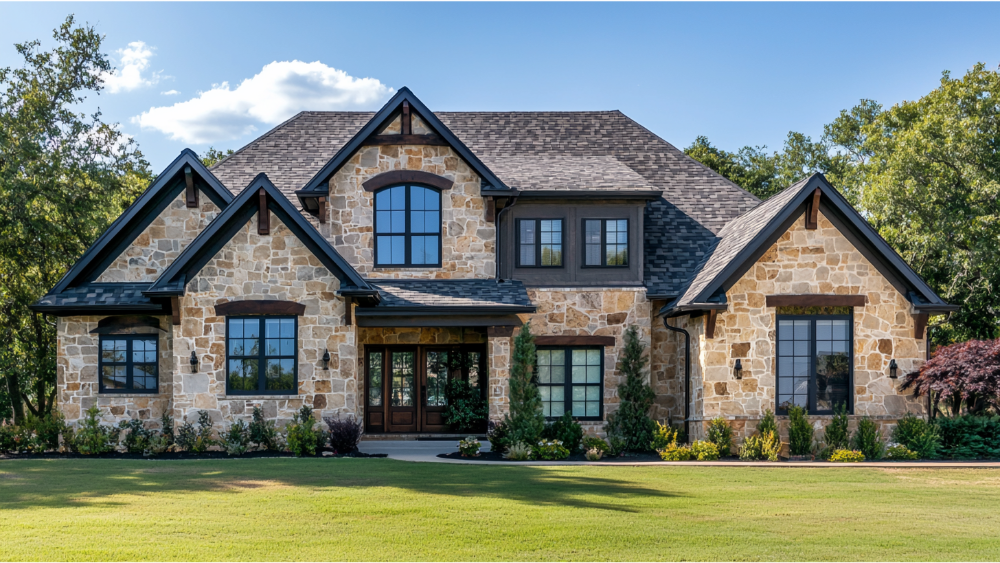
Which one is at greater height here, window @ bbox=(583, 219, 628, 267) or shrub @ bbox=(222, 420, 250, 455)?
window @ bbox=(583, 219, 628, 267)

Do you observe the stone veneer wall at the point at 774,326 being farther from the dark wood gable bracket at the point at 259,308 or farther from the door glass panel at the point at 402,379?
the dark wood gable bracket at the point at 259,308

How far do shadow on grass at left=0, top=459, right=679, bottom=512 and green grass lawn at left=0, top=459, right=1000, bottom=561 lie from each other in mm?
38

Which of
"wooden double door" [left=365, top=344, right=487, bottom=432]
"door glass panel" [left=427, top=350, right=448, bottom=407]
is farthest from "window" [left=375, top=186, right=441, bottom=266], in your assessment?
"door glass panel" [left=427, top=350, right=448, bottom=407]

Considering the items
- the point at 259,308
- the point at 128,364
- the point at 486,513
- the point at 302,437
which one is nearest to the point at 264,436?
the point at 302,437

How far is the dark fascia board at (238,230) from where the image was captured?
16344 mm

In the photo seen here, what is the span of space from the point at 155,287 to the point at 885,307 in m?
15.2

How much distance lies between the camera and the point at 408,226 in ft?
63.2

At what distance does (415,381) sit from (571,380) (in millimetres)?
3948

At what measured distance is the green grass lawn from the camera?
801 cm

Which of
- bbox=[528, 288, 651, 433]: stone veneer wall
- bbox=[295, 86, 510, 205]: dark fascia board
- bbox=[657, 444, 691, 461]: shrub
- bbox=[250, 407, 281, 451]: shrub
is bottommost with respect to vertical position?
bbox=[657, 444, 691, 461]: shrub

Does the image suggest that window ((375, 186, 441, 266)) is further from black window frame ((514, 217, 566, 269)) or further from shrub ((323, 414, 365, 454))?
shrub ((323, 414, 365, 454))

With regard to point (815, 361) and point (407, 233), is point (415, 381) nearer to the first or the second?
point (407, 233)

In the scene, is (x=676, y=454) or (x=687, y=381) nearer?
(x=676, y=454)

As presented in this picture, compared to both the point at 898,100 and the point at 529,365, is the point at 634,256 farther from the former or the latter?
the point at 898,100
